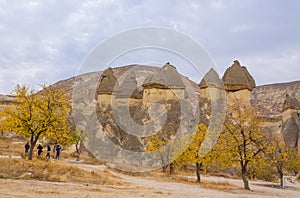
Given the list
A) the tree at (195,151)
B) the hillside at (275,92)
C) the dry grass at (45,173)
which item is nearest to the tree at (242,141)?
the tree at (195,151)

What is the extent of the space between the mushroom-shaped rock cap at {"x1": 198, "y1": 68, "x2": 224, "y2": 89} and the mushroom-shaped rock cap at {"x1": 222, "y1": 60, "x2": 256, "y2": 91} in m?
0.51

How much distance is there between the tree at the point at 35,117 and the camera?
51.6 ft

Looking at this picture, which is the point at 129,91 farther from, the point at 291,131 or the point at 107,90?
the point at 291,131

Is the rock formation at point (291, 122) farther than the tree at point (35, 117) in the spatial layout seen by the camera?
Yes

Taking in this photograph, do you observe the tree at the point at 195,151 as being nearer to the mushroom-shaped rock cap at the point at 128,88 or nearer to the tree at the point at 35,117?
the tree at the point at 35,117

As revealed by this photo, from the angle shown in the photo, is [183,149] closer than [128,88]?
Yes

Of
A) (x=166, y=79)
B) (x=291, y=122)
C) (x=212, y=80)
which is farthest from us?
(x=291, y=122)

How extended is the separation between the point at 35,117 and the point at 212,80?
53.9 ft

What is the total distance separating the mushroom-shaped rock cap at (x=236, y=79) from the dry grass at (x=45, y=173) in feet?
56.8

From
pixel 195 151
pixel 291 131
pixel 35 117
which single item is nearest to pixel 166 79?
pixel 195 151

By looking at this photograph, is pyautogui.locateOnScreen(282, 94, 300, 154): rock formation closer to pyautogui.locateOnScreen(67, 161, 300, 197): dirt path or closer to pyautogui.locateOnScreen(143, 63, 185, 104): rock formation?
pyautogui.locateOnScreen(143, 63, 185, 104): rock formation

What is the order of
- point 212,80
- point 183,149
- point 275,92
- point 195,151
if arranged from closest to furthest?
point 195,151 → point 183,149 → point 212,80 → point 275,92

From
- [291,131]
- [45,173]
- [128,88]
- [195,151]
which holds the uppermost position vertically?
[128,88]

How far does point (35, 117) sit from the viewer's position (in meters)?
15.9
